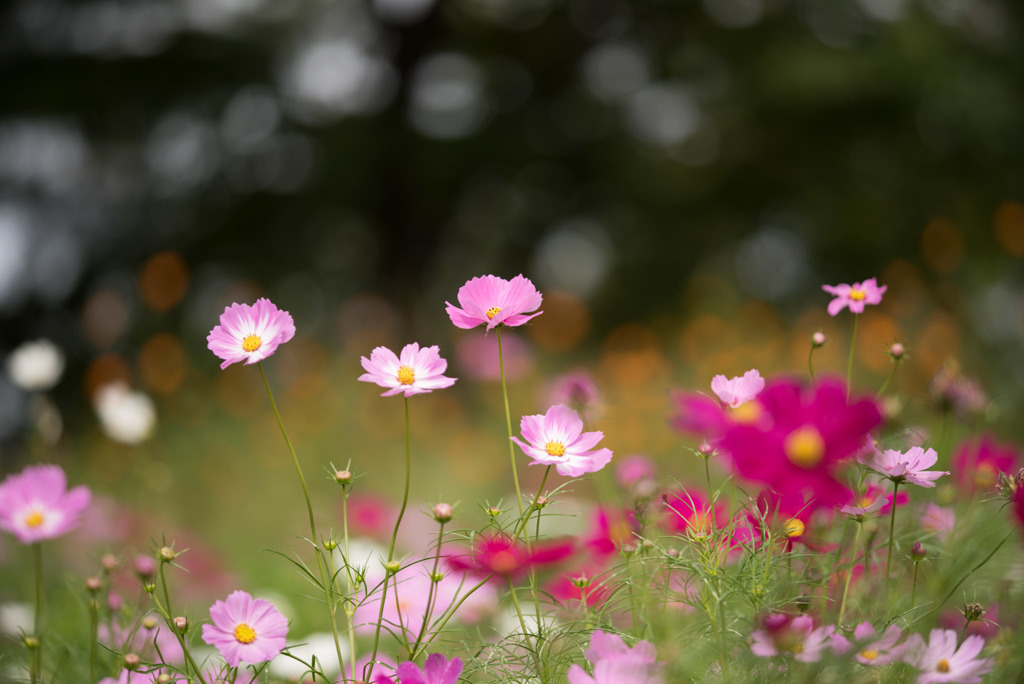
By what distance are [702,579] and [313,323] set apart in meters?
4.06

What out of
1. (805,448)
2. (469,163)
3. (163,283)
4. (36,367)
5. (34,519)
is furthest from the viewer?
(469,163)

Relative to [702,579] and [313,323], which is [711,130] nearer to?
[313,323]

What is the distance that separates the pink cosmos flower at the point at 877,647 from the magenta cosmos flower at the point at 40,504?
0.59 m

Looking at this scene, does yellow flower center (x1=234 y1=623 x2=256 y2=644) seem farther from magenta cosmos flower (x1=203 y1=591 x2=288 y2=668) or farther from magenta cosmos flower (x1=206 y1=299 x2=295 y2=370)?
magenta cosmos flower (x1=206 y1=299 x2=295 y2=370)

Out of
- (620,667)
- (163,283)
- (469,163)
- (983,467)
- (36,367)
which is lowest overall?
(469,163)

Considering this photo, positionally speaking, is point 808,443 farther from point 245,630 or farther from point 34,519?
point 34,519

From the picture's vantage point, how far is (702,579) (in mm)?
594

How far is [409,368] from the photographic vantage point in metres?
0.59

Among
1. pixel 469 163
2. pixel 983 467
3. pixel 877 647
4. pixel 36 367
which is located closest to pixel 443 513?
pixel 877 647

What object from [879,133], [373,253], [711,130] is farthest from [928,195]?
[373,253]

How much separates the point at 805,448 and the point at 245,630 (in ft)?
1.42

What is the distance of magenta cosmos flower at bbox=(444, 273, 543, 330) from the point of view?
578 millimetres

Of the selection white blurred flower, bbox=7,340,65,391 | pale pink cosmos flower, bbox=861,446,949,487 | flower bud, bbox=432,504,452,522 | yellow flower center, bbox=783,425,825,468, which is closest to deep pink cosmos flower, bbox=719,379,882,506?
yellow flower center, bbox=783,425,825,468

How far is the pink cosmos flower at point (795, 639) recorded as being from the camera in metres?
0.43
